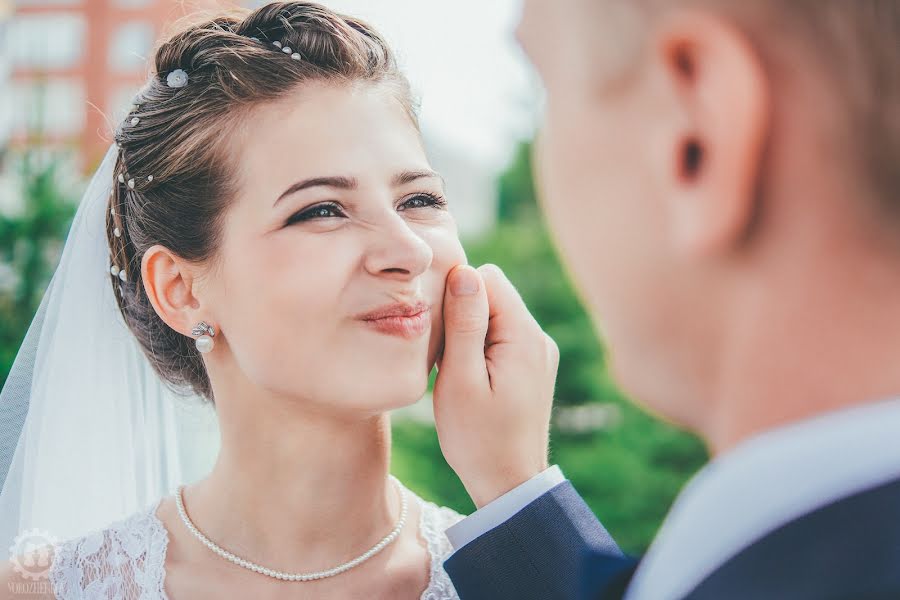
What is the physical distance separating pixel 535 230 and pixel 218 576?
22.2 feet

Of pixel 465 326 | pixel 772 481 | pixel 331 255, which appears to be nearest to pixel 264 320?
pixel 331 255

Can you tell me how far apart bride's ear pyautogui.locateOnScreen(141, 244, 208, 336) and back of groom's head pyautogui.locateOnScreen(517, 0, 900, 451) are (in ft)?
4.90

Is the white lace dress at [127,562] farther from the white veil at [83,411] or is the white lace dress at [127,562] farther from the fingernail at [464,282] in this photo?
the fingernail at [464,282]

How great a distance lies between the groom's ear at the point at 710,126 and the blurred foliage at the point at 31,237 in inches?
218

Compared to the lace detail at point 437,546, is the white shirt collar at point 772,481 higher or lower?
higher

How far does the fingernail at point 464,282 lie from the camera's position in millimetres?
1814

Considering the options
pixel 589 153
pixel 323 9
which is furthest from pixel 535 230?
pixel 589 153

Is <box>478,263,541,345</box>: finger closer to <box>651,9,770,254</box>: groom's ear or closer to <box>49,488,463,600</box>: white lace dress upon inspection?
<box>49,488,463,600</box>: white lace dress

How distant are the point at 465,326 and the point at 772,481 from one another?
117 centimetres

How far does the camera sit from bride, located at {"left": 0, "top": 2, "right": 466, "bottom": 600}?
175 cm

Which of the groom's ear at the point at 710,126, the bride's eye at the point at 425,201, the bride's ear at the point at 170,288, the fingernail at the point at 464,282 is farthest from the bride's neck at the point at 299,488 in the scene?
the groom's ear at the point at 710,126

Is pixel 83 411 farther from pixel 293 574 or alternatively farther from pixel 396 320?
pixel 396 320

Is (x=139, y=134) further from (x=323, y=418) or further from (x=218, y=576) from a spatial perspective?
(x=218, y=576)

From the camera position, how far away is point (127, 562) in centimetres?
201
